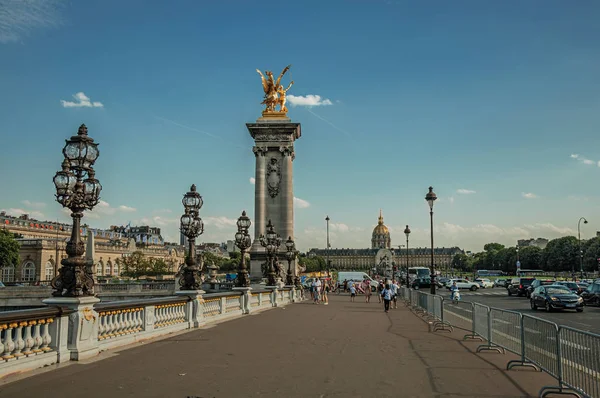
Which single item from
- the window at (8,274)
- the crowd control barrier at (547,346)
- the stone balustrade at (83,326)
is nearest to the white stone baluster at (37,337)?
the stone balustrade at (83,326)

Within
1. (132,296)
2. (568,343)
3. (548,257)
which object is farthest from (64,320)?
(548,257)

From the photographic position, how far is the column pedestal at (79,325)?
12289mm

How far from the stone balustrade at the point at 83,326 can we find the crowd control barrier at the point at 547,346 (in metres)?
9.15

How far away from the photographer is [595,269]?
11988 centimetres

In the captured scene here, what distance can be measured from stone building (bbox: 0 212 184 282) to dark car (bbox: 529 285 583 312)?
52.1 metres

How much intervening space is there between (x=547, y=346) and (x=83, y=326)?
9543 millimetres

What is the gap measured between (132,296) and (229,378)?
→ 1759 inches

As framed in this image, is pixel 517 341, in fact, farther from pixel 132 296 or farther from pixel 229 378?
pixel 132 296

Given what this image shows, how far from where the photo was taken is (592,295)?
37.9 meters

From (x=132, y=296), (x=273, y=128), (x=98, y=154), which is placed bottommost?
(x=132, y=296)

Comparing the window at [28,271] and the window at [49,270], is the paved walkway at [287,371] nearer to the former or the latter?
the window at [28,271]

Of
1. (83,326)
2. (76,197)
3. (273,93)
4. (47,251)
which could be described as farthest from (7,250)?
(83,326)

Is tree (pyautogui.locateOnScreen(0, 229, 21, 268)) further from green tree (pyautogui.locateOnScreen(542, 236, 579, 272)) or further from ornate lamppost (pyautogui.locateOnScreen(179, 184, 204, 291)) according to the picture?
green tree (pyautogui.locateOnScreen(542, 236, 579, 272))

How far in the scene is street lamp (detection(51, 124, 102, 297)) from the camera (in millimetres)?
12805
